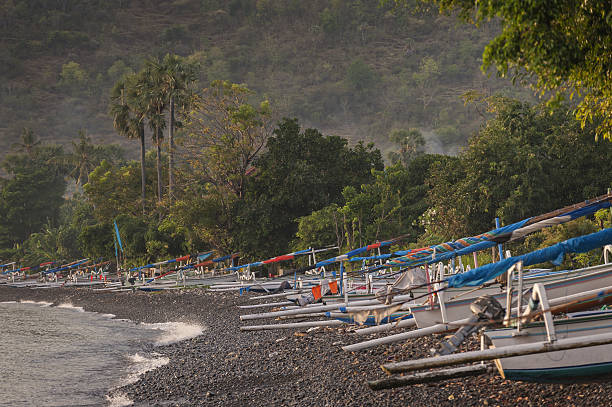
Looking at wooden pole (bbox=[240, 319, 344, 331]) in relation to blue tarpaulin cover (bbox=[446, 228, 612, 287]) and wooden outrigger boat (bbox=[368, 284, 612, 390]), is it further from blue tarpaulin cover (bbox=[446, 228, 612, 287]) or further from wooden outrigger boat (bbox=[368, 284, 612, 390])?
blue tarpaulin cover (bbox=[446, 228, 612, 287])

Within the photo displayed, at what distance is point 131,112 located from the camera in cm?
7869

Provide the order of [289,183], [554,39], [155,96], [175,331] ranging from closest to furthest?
[554,39] → [175,331] → [289,183] → [155,96]

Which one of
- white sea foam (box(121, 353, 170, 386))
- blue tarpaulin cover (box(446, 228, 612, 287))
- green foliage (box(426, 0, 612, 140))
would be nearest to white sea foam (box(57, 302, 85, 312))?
white sea foam (box(121, 353, 170, 386))

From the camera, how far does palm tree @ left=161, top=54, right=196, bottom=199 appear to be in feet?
228

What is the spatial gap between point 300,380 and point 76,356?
1478 centimetres

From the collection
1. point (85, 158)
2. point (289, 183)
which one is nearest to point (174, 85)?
point (289, 183)

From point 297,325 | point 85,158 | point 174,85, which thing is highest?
point 174,85

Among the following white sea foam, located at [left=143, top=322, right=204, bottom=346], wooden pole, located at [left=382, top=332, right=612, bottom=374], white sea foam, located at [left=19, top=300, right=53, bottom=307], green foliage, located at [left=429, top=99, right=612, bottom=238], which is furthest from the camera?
white sea foam, located at [left=19, top=300, right=53, bottom=307]

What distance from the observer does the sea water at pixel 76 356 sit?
18.6m

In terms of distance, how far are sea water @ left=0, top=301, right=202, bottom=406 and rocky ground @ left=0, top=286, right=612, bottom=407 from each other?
48.3 inches

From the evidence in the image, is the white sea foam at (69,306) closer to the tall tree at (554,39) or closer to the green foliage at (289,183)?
the green foliage at (289,183)

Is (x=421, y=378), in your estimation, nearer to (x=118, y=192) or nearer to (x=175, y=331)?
(x=175, y=331)

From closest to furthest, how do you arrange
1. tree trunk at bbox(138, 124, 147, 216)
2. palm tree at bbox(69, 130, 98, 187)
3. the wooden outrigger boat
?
the wooden outrigger boat < tree trunk at bbox(138, 124, 147, 216) < palm tree at bbox(69, 130, 98, 187)

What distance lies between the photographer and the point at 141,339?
29.3 m
